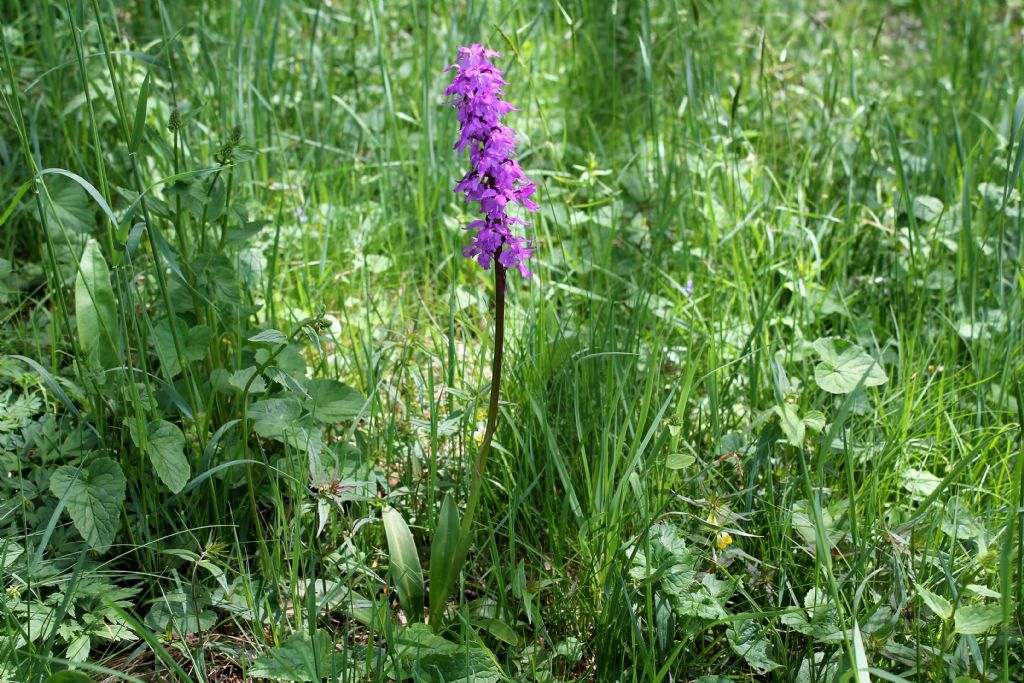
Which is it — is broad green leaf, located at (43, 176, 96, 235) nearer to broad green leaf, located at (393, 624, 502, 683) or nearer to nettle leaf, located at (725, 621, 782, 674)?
broad green leaf, located at (393, 624, 502, 683)

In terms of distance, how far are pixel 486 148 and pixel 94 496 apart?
93cm

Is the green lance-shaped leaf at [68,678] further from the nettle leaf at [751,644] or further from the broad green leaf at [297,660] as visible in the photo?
the nettle leaf at [751,644]

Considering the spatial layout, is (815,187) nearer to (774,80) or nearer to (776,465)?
(774,80)

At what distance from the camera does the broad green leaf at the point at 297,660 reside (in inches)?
55.2

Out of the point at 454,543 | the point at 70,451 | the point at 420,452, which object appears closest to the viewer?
the point at 454,543

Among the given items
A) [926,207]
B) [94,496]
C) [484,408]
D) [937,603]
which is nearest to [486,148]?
[484,408]

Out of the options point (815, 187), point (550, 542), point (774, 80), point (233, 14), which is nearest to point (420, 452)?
point (550, 542)

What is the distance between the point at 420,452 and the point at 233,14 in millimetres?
1887

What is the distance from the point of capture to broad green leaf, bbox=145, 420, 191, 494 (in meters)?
1.62

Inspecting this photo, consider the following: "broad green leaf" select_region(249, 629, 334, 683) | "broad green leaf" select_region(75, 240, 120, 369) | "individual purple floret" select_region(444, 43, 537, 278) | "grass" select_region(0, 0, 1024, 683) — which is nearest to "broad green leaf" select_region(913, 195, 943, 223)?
"grass" select_region(0, 0, 1024, 683)

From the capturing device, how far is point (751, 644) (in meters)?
1.56

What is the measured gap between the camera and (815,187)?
2.87 m

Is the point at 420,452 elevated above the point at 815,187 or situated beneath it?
situated beneath

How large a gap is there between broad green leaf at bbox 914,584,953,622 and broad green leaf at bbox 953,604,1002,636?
17 mm
